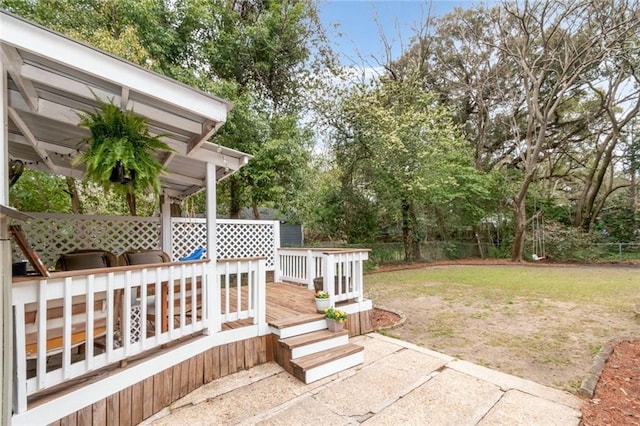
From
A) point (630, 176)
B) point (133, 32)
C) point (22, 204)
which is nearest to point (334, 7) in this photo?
point (133, 32)

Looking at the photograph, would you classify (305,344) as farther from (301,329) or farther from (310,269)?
(310,269)

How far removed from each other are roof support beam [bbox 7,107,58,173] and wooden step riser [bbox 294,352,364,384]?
344cm

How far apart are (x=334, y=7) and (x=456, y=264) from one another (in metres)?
11.4

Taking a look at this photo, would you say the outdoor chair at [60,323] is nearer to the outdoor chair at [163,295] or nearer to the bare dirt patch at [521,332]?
the outdoor chair at [163,295]

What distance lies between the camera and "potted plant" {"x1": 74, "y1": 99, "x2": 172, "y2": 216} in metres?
2.37

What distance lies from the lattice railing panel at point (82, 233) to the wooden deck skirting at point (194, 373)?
2.74 metres

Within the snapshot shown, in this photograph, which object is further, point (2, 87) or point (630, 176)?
point (630, 176)


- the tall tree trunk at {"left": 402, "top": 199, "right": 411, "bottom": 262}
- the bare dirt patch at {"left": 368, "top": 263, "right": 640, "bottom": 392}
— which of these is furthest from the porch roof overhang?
the tall tree trunk at {"left": 402, "top": 199, "right": 411, "bottom": 262}

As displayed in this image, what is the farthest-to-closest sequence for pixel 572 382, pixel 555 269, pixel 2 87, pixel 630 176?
1. pixel 630 176
2. pixel 555 269
3. pixel 572 382
4. pixel 2 87

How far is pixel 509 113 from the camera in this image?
15.1 m

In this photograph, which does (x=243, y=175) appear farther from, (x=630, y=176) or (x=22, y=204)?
(x=630, y=176)

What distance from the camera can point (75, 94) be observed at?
242cm

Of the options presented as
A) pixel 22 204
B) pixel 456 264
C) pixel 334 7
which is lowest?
pixel 456 264

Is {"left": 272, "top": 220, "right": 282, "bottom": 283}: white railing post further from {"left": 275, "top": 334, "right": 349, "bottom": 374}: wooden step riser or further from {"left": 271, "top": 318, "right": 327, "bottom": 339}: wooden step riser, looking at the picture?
{"left": 275, "top": 334, "right": 349, "bottom": 374}: wooden step riser
